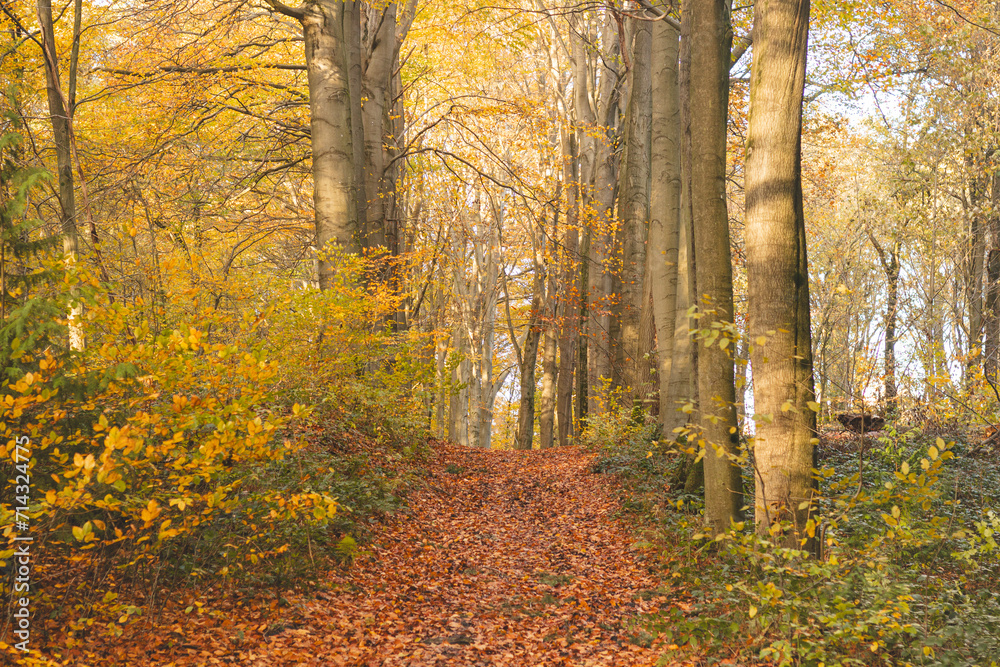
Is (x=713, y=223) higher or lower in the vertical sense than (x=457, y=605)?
higher

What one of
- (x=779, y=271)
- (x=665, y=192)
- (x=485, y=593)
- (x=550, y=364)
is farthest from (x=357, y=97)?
(x=550, y=364)

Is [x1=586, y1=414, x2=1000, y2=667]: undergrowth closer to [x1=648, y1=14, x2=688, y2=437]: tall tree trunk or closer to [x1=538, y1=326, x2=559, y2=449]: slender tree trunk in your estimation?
[x1=648, y1=14, x2=688, y2=437]: tall tree trunk

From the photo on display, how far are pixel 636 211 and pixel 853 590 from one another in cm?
943

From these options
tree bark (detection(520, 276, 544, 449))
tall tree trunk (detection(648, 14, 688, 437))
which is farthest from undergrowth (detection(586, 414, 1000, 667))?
tree bark (detection(520, 276, 544, 449))

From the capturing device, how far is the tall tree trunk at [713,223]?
5246mm

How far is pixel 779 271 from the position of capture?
4199 mm

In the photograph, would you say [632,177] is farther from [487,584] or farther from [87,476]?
[87,476]

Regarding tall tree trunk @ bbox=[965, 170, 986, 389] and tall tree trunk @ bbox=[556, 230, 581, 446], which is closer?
tall tree trunk @ bbox=[965, 170, 986, 389]

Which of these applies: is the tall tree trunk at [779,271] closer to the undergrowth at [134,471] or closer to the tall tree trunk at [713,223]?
the tall tree trunk at [713,223]

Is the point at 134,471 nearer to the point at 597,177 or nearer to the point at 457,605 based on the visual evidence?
the point at 457,605

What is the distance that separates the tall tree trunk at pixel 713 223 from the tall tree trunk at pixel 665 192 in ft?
10.2

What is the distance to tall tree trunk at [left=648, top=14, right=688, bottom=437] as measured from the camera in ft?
27.9

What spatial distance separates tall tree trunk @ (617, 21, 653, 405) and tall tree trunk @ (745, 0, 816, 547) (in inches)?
250

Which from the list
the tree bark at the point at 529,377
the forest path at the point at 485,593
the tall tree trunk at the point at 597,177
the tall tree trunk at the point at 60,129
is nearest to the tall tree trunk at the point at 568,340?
the tall tree trunk at the point at 597,177
